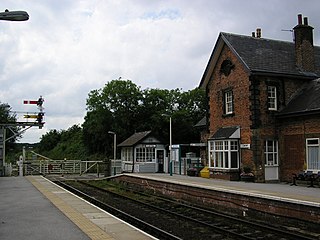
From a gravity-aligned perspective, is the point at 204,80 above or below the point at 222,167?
above

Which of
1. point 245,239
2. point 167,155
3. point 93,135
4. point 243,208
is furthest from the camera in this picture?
point 93,135

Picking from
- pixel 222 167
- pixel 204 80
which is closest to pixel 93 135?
pixel 204 80

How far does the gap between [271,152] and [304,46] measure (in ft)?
22.8

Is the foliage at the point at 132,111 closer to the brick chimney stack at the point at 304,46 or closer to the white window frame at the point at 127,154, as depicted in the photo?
the white window frame at the point at 127,154

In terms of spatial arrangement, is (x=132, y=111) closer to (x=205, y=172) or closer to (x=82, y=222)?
(x=205, y=172)

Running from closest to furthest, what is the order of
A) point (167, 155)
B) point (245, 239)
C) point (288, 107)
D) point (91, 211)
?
point (245, 239), point (91, 211), point (288, 107), point (167, 155)

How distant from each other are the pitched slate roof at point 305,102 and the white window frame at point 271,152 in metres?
1.67

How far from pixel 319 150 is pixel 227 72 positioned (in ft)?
25.6

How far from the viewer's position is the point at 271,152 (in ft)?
72.0

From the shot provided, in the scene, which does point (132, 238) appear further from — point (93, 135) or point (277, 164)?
point (93, 135)

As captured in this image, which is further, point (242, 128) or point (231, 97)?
point (231, 97)

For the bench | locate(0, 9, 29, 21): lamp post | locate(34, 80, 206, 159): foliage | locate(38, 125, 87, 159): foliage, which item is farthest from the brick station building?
locate(38, 125, 87, 159): foliage

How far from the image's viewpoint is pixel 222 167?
2319cm

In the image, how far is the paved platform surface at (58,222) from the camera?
8841 millimetres
